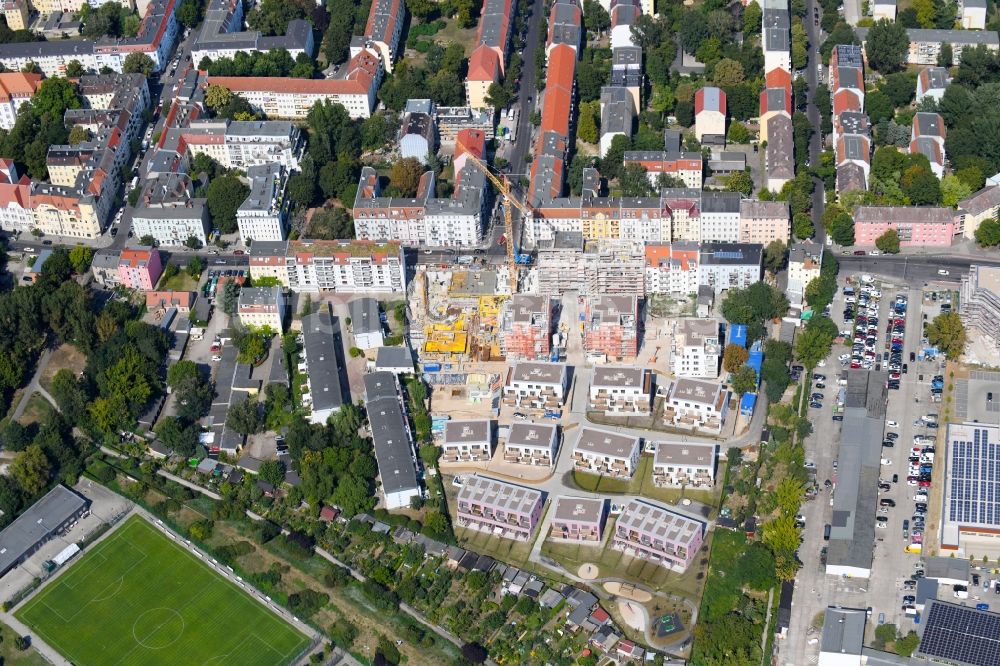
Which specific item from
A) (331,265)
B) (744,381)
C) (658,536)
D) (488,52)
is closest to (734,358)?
(744,381)

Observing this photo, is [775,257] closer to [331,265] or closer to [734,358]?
[734,358]

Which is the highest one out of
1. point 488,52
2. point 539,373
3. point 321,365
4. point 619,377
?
point 488,52

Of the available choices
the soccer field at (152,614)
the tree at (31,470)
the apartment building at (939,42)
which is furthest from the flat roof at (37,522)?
the apartment building at (939,42)

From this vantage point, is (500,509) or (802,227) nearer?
(500,509)

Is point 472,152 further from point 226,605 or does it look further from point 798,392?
point 226,605

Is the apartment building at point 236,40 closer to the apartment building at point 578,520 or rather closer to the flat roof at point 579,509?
the flat roof at point 579,509
